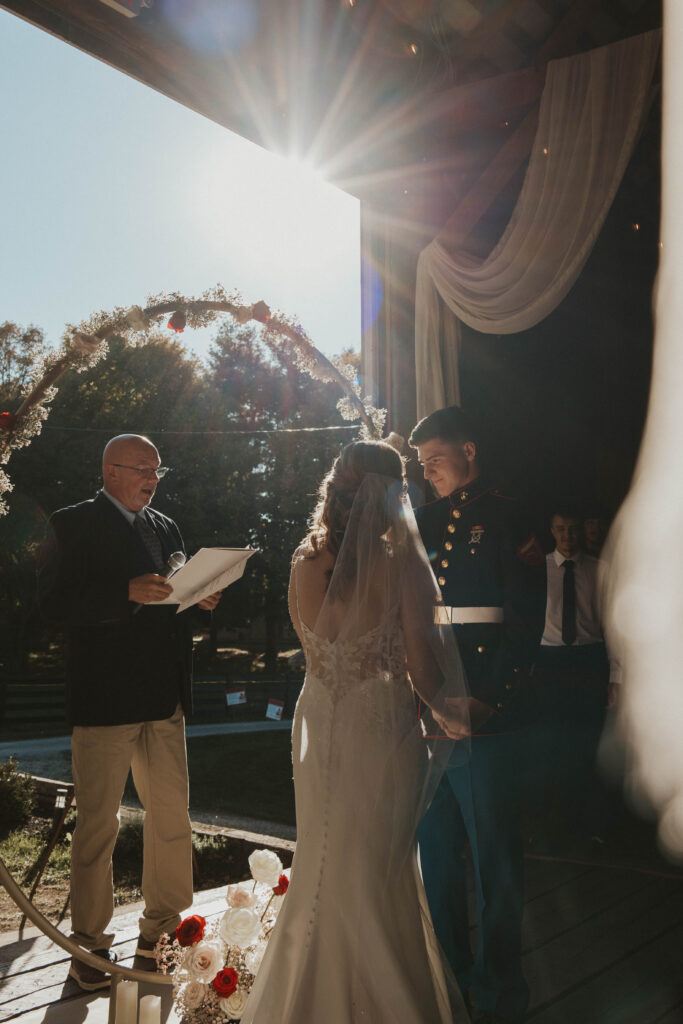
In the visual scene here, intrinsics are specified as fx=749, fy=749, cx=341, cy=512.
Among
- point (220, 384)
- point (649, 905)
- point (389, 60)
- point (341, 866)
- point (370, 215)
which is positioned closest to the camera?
point (341, 866)

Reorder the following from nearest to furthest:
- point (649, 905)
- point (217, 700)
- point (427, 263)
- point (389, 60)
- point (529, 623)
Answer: point (529, 623) → point (649, 905) → point (389, 60) → point (427, 263) → point (217, 700)

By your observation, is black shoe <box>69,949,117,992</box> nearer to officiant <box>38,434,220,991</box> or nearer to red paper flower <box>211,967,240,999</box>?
officiant <box>38,434,220,991</box>

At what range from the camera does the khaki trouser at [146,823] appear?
107 inches

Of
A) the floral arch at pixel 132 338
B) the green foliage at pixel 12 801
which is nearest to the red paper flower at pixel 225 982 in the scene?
the floral arch at pixel 132 338

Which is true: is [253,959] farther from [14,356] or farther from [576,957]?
[14,356]

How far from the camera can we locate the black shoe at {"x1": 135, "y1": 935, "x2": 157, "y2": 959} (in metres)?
2.76

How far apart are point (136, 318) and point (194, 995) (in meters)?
2.55

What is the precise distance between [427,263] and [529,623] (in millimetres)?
2291

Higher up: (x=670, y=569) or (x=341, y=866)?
(x=670, y=569)

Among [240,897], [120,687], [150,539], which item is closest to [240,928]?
[240,897]

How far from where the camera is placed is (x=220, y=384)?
50.1 feet

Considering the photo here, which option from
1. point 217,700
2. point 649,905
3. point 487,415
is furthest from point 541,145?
point 217,700

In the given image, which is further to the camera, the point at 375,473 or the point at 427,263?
the point at 427,263

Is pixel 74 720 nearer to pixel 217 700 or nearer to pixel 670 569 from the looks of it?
pixel 670 569
